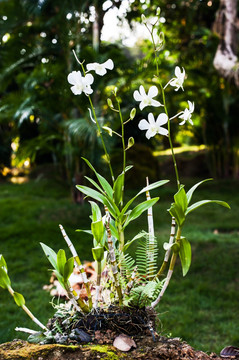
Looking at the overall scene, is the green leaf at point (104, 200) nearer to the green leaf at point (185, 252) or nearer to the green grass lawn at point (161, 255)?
the green leaf at point (185, 252)

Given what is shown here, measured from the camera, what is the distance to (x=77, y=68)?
16.8 feet

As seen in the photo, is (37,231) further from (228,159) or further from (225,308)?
(228,159)

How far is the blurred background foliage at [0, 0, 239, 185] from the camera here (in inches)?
210

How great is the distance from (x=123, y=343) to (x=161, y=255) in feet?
9.88

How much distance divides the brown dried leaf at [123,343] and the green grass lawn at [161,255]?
244 mm

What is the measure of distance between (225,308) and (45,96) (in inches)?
150

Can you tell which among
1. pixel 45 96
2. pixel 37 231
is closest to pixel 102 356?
pixel 37 231

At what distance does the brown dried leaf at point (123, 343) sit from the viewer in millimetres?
1157

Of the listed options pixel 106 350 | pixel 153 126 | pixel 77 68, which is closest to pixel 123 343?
pixel 106 350

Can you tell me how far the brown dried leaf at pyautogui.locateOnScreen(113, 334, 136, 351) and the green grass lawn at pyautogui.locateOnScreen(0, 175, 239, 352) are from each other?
0.24 m

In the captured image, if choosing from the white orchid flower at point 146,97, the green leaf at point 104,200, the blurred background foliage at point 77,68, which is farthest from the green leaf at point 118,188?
the blurred background foliage at point 77,68

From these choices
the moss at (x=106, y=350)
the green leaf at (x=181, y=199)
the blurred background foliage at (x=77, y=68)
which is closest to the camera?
the moss at (x=106, y=350)

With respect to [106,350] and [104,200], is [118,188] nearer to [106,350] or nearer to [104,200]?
[104,200]

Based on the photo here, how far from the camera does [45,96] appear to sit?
5.55m
